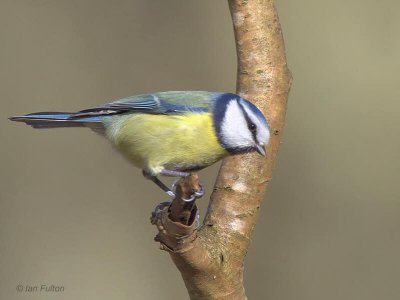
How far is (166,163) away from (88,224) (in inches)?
34.9

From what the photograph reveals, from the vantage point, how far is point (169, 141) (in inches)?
62.5

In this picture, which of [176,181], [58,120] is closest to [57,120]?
[58,120]

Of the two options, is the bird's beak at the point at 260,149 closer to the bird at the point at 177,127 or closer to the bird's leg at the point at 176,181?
the bird at the point at 177,127

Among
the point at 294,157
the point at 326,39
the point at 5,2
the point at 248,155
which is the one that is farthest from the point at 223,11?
the point at 248,155

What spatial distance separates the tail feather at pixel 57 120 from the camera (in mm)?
1697

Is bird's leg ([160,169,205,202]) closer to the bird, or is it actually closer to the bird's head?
the bird

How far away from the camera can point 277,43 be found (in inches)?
69.9

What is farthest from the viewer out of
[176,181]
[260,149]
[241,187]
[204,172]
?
[204,172]

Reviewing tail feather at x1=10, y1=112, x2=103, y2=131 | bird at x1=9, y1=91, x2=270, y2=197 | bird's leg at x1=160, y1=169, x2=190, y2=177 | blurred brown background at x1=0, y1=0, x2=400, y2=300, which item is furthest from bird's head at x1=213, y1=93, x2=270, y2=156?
blurred brown background at x1=0, y1=0, x2=400, y2=300

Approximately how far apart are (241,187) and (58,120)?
17.3 inches

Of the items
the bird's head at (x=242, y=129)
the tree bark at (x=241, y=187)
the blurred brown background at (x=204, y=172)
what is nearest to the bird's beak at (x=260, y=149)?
the bird's head at (x=242, y=129)

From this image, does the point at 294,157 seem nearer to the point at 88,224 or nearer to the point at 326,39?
the point at 326,39

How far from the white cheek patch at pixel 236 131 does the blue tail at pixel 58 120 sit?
317mm

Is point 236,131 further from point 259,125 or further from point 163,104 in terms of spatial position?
point 163,104
